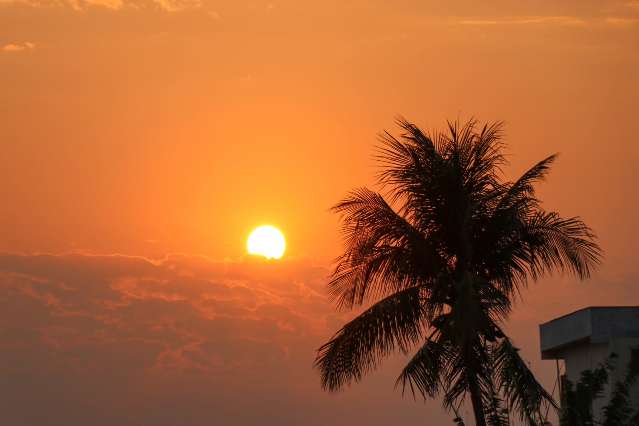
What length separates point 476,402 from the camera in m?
25.0

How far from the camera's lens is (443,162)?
26234mm

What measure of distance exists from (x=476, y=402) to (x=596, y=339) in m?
8.15

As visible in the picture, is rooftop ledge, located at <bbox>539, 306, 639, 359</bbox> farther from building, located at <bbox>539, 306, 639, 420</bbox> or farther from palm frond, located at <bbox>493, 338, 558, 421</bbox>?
palm frond, located at <bbox>493, 338, 558, 421</bbox>

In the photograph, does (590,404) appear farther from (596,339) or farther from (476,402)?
(596,339)

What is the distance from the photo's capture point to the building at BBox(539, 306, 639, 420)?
102 feet

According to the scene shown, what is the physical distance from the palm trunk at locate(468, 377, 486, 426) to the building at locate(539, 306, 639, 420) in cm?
Answer: 577

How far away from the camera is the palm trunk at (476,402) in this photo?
2443cm

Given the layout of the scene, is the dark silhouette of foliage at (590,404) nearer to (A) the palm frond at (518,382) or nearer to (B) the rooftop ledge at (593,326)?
(A) the palm frond at (518,382)

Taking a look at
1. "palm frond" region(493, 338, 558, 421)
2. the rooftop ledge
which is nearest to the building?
the rooftop ledge

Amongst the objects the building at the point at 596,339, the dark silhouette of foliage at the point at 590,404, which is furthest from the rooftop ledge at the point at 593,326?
the dark silhouette of foliage at the point at 590,404

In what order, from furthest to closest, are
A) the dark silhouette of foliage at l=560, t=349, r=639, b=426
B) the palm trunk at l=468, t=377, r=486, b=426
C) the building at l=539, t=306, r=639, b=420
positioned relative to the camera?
the building at l=539, t=306, r=639, b=420
the palm trunk at l=468, t=377, r=486, b=426
the dark silhouette of foliage at l=560, t=349, r=639, b=426

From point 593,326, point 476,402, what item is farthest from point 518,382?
point 593,326

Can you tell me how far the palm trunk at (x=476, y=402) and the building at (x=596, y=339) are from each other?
5.77 m

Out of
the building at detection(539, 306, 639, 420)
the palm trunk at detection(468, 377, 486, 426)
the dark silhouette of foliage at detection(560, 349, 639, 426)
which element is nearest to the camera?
the dark silhouette of foliage at detection(560, 349, 639, 426)
